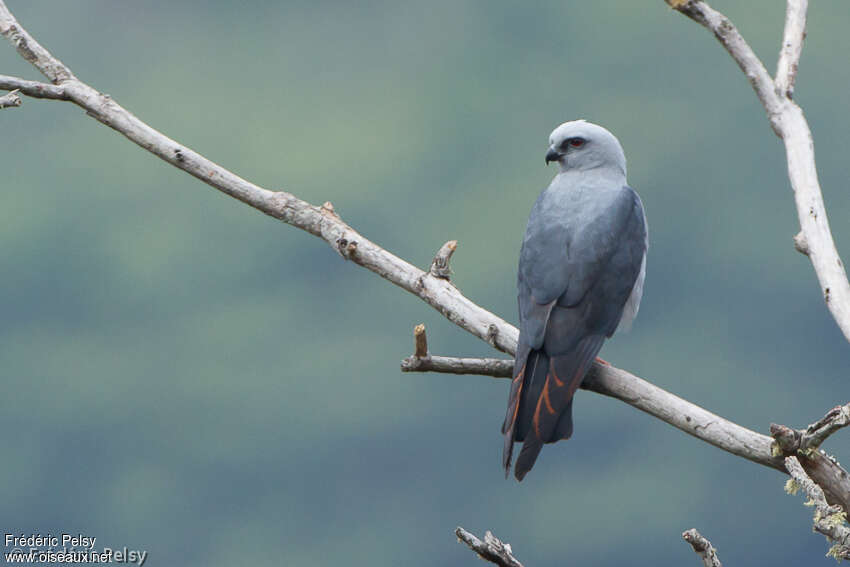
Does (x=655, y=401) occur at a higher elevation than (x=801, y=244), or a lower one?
lower

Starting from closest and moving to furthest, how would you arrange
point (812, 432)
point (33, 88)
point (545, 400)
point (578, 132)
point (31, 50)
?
point (812, 432) < point (545, 400) < point (33, 88) < point (578, 132) < point (31, 50)

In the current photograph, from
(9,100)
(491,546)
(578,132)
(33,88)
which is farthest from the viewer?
(578,132)

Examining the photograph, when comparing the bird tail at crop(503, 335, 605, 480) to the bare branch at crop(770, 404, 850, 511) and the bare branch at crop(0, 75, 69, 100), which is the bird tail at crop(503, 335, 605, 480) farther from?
the bare branch at crop(0, 75, 69, 100)

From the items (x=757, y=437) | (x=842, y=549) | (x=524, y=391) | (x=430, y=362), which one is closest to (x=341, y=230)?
(x=430, y=362)

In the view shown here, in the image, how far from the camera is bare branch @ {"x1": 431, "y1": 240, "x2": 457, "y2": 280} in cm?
419

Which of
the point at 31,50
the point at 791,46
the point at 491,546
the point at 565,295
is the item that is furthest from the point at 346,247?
the point at 791,46

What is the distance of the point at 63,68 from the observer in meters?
4.62

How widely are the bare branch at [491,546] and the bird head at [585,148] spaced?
6.92 feet

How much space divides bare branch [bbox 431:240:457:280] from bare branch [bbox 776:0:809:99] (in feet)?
5.46

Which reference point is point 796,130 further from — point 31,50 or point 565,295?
point 31,50

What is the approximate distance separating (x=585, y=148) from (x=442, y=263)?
3.29ft

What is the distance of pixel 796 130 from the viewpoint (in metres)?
4.16

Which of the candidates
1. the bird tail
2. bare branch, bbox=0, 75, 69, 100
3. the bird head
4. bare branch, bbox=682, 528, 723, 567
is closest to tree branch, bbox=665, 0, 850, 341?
the bird head

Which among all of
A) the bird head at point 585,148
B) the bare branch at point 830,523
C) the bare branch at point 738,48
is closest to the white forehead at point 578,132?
the bird head at point 585,148
